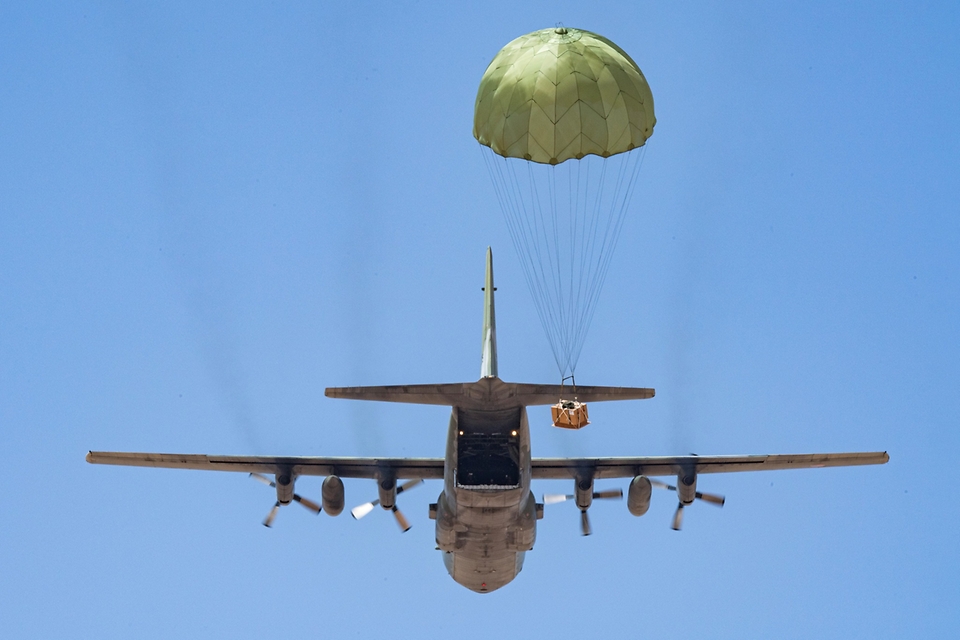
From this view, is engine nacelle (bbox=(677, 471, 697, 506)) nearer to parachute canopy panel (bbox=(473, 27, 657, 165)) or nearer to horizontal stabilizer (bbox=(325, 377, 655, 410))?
horizontal stabilizer (bbox=(325, 377, 655, 410))

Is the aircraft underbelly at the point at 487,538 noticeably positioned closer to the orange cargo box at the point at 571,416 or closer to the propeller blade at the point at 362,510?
the propeller blade at the point at 362,510

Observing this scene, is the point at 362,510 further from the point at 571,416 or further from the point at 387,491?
the point at 571,416

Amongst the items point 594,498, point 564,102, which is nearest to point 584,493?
point 594,498

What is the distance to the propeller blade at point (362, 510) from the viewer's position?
173 feet

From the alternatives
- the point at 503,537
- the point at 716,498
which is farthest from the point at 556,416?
the point at 716,498

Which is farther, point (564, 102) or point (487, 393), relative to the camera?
point (487, 393)

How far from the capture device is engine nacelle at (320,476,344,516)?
52.0 metres

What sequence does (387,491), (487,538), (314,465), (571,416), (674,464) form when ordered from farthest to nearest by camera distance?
1. (674,464)
2. (314,465)
3. (387,491)
4. (487,538)
5. (571,416)

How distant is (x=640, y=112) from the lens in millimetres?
46625

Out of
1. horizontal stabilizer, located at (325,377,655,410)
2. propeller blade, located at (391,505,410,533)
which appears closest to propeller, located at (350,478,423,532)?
propeller blade, located at (391,505,410,533)

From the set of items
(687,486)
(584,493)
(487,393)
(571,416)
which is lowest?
(584,493)

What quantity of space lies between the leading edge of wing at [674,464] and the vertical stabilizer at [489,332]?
17.4ft

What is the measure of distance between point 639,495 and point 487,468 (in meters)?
7.41

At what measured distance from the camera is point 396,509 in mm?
53656
